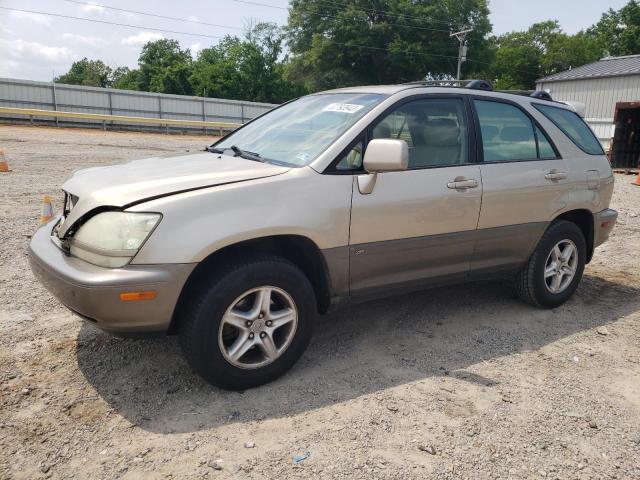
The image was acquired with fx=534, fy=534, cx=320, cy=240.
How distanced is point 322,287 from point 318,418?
84 centimetres

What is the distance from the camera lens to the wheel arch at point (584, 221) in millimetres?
4758

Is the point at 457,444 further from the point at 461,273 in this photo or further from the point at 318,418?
the point at 461,273

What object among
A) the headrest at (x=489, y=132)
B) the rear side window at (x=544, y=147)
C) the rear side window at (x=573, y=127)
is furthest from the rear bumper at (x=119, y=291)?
the rear side window at (x=573, y=127)

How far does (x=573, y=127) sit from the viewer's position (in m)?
4.83

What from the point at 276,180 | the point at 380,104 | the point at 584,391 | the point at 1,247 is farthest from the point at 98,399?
the point at 1,247

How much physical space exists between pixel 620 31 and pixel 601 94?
181 ft

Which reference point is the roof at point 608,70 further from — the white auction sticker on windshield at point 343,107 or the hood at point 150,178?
the hood at point 150,178

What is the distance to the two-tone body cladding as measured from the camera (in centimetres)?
283

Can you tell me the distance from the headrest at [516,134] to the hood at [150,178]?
1.98m

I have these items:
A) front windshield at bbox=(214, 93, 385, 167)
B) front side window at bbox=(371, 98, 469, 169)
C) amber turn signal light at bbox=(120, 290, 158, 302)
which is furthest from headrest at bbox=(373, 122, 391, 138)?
amber turn signal light at bbox=(120, 290, 158, 302)

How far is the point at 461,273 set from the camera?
4.07 metres

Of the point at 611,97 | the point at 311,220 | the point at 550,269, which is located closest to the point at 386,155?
the point at 311,220

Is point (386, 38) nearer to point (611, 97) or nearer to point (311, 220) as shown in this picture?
point (611, 97)

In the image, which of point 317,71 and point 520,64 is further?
point 520,64
